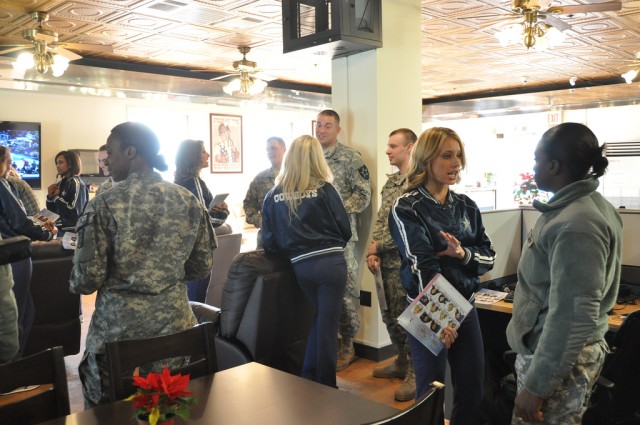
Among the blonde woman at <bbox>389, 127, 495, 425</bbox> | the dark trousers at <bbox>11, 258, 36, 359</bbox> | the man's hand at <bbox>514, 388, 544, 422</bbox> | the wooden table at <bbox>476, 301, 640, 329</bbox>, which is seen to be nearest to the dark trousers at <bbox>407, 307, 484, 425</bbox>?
the blonde woman at <bbox>389, 127, 495, 425</bbox>

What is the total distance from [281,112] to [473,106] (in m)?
4.09

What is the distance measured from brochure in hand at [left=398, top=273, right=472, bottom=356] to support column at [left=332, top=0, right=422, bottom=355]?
2.14 m

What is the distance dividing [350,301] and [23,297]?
2.14m

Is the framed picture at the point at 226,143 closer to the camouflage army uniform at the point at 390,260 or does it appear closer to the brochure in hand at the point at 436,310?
the camouflage army uniform at the point at 390,260

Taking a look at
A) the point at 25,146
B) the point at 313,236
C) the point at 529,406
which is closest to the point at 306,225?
the point at 313,236

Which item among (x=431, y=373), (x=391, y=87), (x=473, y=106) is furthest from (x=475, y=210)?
(x=473, y=106)

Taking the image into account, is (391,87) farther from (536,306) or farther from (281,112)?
(281,112)

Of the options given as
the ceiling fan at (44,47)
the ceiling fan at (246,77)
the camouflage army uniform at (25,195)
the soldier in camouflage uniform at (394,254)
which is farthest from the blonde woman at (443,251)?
the ceiling fan at (246,77)

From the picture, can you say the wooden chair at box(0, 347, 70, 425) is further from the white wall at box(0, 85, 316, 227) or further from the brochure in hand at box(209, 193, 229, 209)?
the white wall at box(0, 85, 316, 227)

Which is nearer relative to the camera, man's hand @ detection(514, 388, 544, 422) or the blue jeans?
man's hand @ detection(514, 388, 544, 422)

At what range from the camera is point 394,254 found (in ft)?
12.9

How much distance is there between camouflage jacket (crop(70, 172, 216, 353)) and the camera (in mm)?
2293

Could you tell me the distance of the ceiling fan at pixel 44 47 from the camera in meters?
6.11

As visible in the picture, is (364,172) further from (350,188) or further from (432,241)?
(432,241)
